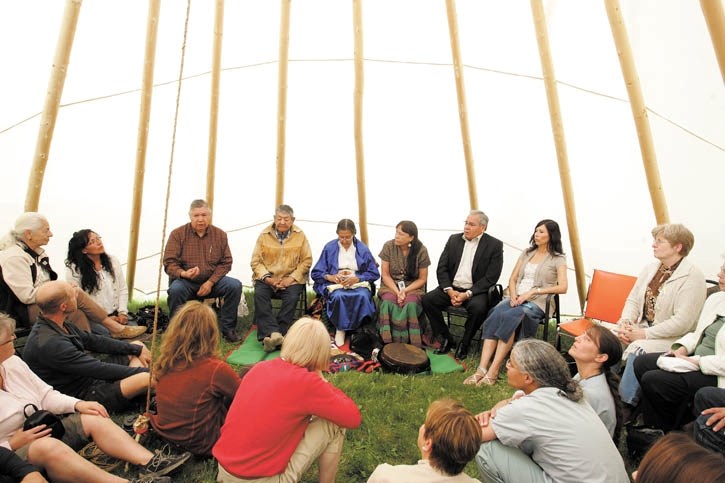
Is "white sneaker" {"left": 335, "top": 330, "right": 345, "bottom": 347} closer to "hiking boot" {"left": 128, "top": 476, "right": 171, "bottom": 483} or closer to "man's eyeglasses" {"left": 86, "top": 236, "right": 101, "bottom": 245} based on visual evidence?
"man's eyeglasses" {"left": 86, "top": 236, "right": 101, "bottom": 245}

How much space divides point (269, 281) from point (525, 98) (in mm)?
3165

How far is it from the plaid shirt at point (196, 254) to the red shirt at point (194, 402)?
238cm

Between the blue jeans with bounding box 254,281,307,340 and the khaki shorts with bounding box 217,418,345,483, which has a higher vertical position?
the blue jeans with bounding box 254,281,307,340

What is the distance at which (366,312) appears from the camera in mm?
4699

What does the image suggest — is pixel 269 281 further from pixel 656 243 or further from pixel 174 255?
pixel 656 243

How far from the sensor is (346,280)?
4.85 m

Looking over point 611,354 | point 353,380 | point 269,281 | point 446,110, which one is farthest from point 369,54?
point 611,354

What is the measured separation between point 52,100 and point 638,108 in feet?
15.9

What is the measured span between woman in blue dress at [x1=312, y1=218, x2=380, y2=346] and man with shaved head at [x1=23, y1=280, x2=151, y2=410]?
2040 millimetres

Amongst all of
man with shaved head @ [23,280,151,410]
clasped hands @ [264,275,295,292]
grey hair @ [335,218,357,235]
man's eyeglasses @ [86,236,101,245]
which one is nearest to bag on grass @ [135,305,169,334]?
man's eyeglasses @ [86,236,101,245]

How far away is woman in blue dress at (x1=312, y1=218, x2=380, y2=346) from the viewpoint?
4.71 metres

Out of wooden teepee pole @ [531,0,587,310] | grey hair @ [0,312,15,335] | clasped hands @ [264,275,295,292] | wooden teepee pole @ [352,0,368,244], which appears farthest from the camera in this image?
clasped hands @ [264,275,295,292]

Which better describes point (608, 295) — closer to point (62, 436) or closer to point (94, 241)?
point (62, 436)

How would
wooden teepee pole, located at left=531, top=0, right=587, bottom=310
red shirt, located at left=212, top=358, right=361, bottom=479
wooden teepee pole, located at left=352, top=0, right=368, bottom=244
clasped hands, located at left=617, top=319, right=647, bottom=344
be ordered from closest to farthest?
red shirt, located at left=212, top=358, right=361, bottom=479 < clasped hands, located at left=617, top=319, right=647, bottom=344 < wooden teepee pole, located at left=531, top=0, right=587, bottom=310 < wooden teepee pole, located at left=352, top=0, right=368, bottom=244
